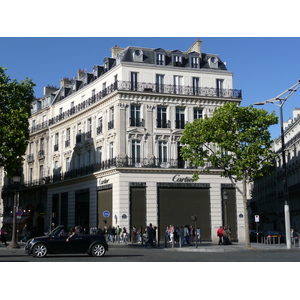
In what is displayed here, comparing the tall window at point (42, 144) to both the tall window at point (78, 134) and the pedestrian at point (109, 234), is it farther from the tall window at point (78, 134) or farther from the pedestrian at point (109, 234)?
the pedestrian at point (109, 234)

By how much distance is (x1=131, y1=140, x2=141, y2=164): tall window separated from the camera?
43125 mm

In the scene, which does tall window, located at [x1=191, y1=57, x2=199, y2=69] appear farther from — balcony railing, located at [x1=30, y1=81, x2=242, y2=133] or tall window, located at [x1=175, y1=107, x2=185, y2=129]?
tall window, located at [x1=175, y1=107, x2=185, y2=129]

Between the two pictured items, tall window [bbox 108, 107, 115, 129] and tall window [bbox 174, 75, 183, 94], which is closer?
tall window [bbox 108, 107, 115, 129]

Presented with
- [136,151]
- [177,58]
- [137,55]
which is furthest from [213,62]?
[136,151]

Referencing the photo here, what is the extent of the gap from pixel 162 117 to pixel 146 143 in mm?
3052

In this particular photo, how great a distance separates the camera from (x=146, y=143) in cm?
4362

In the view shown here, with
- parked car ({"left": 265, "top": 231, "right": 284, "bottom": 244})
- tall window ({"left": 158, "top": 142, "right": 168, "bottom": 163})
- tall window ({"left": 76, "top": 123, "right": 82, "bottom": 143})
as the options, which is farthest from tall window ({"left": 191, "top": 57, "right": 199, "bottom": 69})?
parked car ({"left": 265, "top": 231, "right": 284, "bottom": 244})

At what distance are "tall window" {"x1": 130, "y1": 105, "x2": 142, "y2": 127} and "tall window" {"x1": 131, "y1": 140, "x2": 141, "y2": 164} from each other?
1646 millimetres

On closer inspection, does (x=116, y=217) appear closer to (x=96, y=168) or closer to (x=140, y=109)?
(x=96, y=168)

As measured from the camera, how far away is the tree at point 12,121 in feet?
124

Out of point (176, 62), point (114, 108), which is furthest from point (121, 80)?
point (176, 62)

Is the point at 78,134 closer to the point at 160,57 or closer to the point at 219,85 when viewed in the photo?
the point at 160,57

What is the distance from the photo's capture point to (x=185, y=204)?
4372 cm

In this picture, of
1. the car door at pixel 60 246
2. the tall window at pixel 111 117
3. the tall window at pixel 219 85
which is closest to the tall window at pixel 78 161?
the tall window at pixel 111 117
